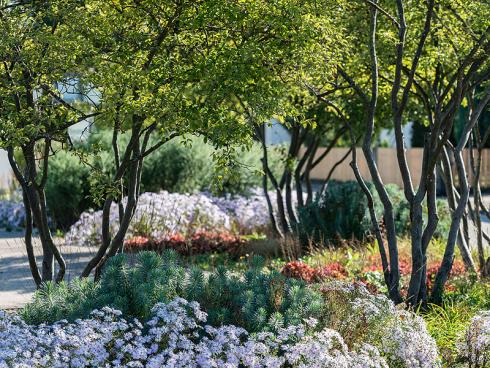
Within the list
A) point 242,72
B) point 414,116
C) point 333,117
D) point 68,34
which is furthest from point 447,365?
point 333,117

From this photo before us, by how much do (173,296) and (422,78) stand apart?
15.7ft

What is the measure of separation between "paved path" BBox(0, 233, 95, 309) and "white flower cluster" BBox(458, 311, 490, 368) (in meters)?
4.16

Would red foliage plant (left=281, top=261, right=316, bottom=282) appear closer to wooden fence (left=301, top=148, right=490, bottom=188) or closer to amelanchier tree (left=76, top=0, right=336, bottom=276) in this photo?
amelanchier tree (left=76, top=0, right=336, bottom=276)

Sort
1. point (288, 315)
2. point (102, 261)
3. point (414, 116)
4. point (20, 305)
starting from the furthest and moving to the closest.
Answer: point (414, 116), point (20, 305), point (102, 261), point (288, 315)

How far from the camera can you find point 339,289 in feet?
20.9

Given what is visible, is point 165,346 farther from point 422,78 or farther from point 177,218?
point 177,218

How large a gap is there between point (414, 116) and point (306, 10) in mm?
5384

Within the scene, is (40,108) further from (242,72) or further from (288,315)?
(288,315)

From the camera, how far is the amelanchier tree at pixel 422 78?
7.48 metres

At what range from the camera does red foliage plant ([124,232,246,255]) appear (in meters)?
12.1

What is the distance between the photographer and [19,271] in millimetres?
11227

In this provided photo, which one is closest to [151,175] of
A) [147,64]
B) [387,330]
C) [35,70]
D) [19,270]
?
[19,270]

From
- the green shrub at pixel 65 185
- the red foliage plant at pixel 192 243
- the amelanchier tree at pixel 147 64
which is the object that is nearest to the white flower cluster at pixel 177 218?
the red foliage plant at pixel 192 243

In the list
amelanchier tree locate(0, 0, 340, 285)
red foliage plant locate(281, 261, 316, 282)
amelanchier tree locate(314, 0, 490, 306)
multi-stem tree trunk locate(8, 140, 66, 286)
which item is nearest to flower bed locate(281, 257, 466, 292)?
red foliage plant locate(281, 261, 316, 282)
